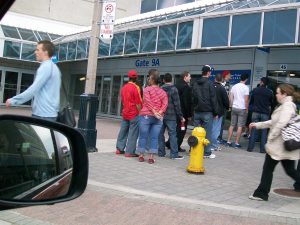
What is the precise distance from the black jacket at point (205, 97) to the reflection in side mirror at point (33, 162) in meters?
7.35

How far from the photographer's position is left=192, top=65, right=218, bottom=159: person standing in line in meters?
→ 9.34

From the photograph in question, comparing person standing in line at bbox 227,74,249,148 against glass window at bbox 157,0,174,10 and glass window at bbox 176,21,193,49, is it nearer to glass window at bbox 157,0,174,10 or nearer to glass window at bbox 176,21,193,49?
glass window at bbox 176,21,193,49

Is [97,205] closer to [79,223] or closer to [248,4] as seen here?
[79,223]

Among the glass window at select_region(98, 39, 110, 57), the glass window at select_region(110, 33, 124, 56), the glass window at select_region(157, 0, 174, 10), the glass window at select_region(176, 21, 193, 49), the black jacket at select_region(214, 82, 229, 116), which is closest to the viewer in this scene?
the black jacket at select_region(214, 82, 229, 116)

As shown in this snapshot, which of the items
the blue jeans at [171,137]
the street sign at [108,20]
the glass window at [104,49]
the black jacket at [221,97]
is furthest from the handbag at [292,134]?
the glass window at [104,49]

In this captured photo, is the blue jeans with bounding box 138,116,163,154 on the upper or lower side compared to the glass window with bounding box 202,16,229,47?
lower

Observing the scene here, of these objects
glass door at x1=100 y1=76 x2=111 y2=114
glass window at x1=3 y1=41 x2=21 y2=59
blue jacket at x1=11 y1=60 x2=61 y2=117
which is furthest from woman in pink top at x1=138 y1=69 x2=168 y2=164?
glass window at x1=3 y1=41 x2=21 y2=59

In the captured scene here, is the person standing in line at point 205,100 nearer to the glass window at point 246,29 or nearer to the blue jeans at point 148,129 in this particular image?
the blue jeans at point 148,129

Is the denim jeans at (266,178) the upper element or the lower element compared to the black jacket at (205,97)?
lower

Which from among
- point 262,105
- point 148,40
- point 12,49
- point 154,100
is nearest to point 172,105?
point 154,100

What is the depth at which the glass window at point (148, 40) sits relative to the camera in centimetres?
1747

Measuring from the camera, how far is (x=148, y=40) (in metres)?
17.8

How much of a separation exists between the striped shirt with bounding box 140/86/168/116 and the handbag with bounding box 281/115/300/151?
2936mm

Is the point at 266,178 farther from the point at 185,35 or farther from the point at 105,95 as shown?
the point at 105,95
